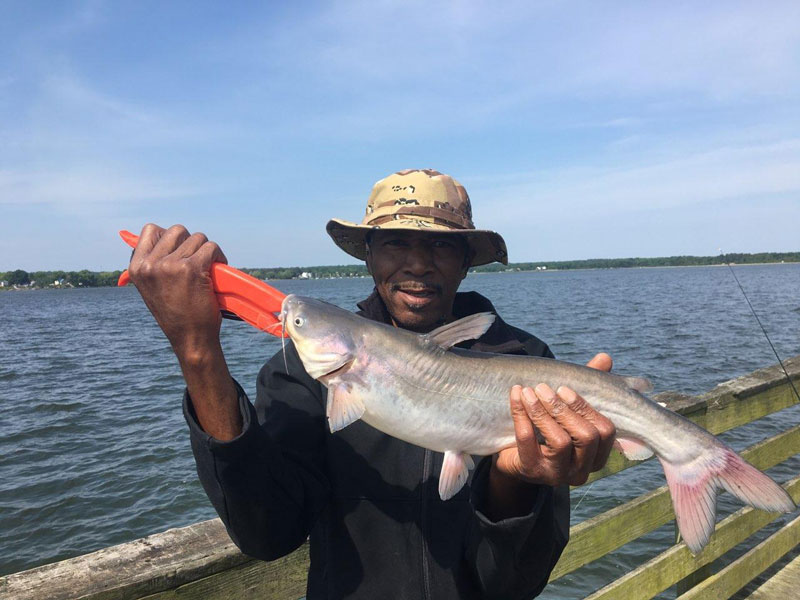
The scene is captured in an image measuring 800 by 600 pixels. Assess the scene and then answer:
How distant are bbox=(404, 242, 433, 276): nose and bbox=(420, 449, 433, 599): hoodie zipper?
949 millimetres

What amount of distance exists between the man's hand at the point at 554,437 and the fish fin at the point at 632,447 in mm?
261

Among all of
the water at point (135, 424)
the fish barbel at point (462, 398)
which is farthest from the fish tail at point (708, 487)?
the water at point (135, 424)

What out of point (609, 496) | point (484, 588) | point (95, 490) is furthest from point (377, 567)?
point (95, 490)

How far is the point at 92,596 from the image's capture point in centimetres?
171

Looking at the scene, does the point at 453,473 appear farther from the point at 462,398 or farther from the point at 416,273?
the point at 416,273

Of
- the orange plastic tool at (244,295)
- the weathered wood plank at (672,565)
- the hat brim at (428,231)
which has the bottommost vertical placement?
the weathered wood plank at (672,565)

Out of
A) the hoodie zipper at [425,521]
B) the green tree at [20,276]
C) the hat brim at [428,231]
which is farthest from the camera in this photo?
the green tree at [20,276]

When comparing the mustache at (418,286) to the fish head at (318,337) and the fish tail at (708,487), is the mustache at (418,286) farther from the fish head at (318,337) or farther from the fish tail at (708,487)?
the fish tail at (708,487)

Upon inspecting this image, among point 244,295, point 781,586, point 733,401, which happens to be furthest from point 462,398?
point 781,586

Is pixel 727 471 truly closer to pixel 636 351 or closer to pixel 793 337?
pixel 636 351

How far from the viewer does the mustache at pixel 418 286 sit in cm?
292

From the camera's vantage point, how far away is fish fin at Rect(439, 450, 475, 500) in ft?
7.19

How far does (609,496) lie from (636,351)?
1261 cm

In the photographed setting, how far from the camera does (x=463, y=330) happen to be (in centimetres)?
237
